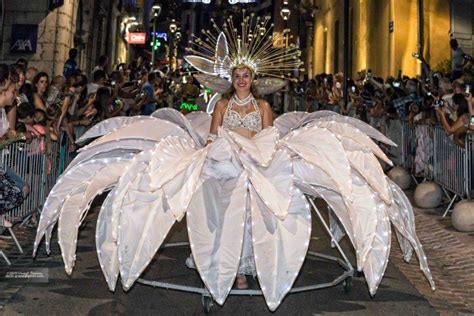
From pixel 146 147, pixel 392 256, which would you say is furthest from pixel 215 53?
pixel 392 256

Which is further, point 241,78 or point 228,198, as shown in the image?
point 241,78

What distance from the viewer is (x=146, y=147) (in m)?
5.78

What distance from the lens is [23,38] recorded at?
2027 cm

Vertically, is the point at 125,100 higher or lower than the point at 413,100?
higher

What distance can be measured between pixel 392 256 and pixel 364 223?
11.2 feet

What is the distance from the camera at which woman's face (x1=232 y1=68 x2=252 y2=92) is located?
6.78 metres

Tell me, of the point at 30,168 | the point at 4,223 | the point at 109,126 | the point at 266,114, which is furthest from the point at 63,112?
the point at 266,114

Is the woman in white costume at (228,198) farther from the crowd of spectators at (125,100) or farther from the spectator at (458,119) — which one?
the spectator at (458,119)

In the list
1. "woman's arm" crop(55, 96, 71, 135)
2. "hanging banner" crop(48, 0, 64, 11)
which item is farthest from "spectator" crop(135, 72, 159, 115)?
"woman's arm" crop(55, 96, 71, 135)

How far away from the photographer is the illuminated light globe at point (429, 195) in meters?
11.2

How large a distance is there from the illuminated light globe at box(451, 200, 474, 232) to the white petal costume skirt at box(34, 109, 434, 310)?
392cm

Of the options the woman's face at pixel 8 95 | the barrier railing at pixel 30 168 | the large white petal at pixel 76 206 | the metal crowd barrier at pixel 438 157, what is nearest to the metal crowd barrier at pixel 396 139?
the metal crowd barrier at pixel 438 157

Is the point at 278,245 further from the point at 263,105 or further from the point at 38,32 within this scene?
the point at 38,32

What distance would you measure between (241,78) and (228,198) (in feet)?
6.71
